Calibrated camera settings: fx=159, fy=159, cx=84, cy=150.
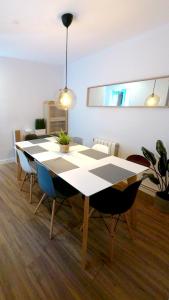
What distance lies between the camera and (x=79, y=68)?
3707mm

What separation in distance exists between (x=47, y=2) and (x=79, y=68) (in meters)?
2.09

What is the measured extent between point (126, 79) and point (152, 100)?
0.64 m

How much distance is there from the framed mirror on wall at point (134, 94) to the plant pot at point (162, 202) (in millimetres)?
1312

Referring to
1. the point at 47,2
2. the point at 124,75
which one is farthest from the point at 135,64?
the point at 47,2

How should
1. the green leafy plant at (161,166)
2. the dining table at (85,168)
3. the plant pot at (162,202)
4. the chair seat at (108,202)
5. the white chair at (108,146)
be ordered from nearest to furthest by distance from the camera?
the dining table at (85,168), the chair seat at (108,202), the green leafy plant at (161,166), the plant pot at (162,202), the white chair at (108,146)

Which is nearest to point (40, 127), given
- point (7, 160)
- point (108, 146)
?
point (7, 160)

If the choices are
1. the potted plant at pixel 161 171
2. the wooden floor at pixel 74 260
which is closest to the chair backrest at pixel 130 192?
the wooden floor at pixel 74 260

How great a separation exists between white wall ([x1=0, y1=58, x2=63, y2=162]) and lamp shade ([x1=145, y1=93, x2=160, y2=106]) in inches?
106

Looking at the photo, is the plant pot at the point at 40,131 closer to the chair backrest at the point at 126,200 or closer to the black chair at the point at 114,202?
the black chair at the point at 114,202

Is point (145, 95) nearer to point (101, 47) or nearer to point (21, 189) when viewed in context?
point (101, 47)

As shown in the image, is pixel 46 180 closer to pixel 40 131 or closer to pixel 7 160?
pixel 40 131

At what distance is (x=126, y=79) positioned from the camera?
274 cm

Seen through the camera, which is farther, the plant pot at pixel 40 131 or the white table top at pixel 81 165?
the plant pot at pixel 40 131

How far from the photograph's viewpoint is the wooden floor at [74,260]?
4.25ft
